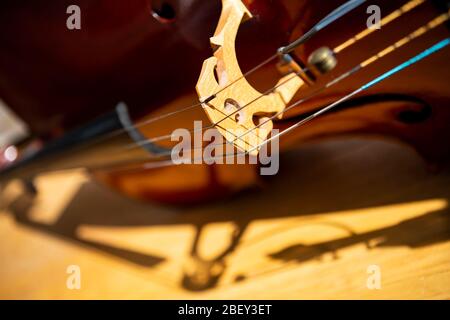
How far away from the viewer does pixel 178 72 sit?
64cm

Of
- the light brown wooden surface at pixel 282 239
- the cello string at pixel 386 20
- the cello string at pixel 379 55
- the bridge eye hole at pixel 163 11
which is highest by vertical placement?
the bridge eye hole at pixel 163 11

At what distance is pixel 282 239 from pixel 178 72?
0.34 m

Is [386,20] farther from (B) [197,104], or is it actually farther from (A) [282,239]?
(A) [282,239]

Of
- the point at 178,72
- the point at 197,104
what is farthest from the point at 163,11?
the point at 197,104

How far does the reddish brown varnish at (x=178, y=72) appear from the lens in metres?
0.50

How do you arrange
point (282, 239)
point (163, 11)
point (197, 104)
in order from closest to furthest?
point (197, 104) < point (163, 11) < point (282, 239)

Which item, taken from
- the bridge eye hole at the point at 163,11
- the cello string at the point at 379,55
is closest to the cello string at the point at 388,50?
the cello string at the point at 379,55

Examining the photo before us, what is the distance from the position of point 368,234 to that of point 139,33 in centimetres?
50

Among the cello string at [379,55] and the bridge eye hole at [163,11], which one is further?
the bridge eye hole at [163,11]

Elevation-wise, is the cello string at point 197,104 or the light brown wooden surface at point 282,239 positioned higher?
the cello string at point 197,104

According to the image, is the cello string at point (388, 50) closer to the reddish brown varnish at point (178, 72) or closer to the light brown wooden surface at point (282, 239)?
the reddish brown varnish at point (178, 72)

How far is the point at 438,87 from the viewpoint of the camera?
533mm

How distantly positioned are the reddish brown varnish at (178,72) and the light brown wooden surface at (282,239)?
0.22 ft

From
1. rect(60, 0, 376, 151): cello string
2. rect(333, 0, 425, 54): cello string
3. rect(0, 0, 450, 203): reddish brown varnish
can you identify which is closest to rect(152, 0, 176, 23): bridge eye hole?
rect(0, 0, 450, 203): reddish brown varnish
